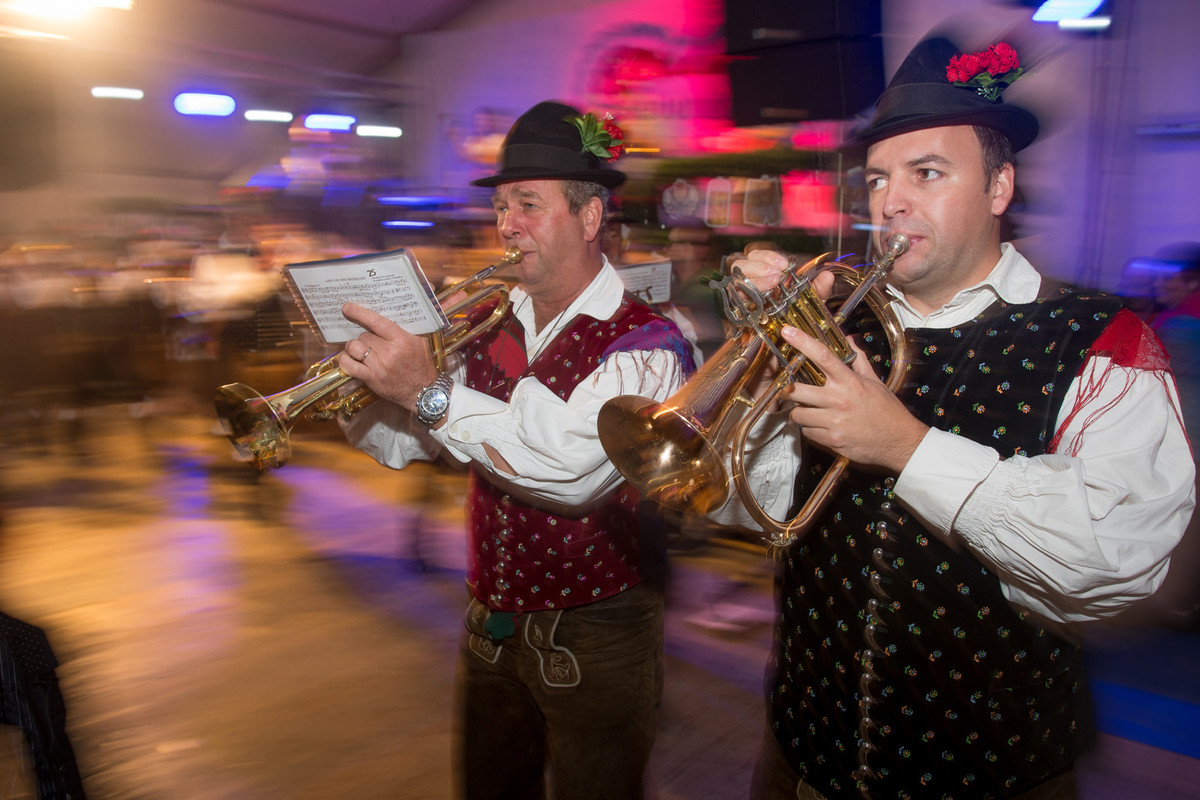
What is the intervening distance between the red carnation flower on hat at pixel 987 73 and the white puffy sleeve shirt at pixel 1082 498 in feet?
1.64

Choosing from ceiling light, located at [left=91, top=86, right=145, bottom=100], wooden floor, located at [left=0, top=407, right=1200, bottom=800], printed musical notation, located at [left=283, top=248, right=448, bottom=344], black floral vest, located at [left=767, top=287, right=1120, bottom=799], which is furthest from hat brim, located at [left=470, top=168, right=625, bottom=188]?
ceiling light, located at [left=91, top=86, right=145, bottom=100]

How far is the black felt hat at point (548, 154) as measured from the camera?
2086mm

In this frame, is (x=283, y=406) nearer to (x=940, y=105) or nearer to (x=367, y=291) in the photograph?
(x=367, y=291)

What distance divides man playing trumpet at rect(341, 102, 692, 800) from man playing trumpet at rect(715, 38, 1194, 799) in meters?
0.46

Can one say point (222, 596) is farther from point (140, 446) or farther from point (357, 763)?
Result: point (140, 446)

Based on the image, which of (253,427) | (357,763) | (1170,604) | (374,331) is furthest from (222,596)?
(1170,604)

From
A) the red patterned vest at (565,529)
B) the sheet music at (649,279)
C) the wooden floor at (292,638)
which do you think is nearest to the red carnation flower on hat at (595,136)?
the red patterned vest at (565,529)

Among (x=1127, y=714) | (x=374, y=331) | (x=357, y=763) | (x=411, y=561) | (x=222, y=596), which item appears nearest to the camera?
(x=374, y=331)

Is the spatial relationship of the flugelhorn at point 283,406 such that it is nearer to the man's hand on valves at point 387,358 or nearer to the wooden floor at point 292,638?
→ the man's hand on valves at point 387,358

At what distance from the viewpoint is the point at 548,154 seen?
2102mm

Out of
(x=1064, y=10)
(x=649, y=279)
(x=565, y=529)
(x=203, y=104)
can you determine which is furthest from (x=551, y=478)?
(x=203, y=104)

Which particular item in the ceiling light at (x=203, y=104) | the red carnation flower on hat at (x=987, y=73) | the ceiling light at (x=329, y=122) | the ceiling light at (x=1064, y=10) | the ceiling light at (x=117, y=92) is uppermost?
the ceiling light at (x=117, y=92)

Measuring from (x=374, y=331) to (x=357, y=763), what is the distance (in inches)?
82.0

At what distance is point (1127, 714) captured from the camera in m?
3.37
